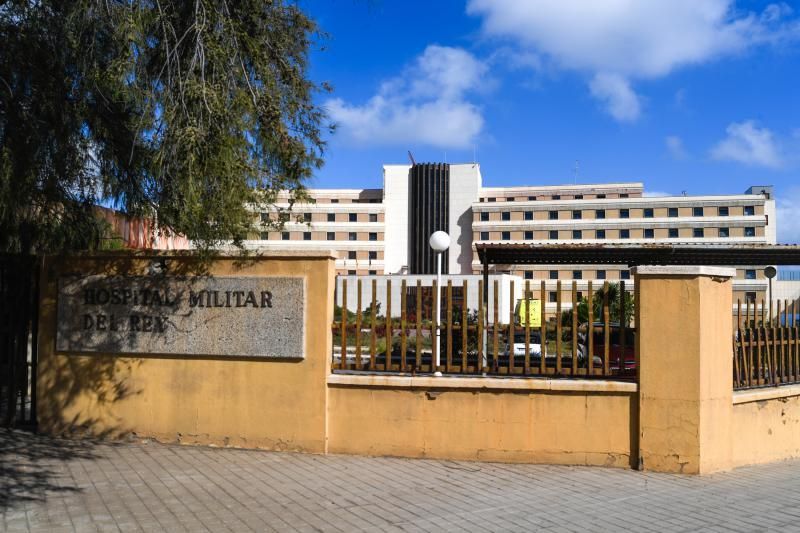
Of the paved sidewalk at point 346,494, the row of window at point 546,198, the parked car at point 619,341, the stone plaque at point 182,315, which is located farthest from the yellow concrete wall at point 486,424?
the row of window at point 546,198

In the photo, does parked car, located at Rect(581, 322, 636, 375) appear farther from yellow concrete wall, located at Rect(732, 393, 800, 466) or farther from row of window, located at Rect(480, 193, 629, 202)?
row of window, located at Rect(480, 193, 629, 202)

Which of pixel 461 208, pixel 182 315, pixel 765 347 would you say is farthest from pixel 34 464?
pixel 461 208

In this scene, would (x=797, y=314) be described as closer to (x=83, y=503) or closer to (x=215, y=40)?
(x=215, y=40)

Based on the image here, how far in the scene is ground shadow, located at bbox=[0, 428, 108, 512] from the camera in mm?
5898

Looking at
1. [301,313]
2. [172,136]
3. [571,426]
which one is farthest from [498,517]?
[172,136]

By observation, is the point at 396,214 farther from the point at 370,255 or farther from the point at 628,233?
the point at 628,233

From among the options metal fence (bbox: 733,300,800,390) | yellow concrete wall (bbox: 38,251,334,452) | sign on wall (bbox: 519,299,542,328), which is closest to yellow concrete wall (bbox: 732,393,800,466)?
metal fence (bbox: 733,300,800,390)

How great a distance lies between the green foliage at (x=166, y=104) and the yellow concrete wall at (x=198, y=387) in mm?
878

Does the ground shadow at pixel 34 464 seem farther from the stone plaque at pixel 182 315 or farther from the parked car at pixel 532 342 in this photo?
the parked car at pixel 532 342

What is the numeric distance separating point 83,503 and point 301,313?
9.65 feet

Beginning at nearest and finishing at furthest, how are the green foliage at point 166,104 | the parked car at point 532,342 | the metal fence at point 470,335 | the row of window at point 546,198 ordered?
the green foliage at point 166,104, the metal fence at point 470,335, the parked car at point 532,342, the row of window at point 546,198

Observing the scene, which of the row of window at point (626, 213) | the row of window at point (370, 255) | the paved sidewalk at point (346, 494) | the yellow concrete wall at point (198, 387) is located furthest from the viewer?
the row of window at point (370, 255)

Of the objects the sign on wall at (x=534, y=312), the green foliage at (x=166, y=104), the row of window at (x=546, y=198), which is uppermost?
the row of window at (x=546, y=198)

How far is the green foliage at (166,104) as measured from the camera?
271 inches
